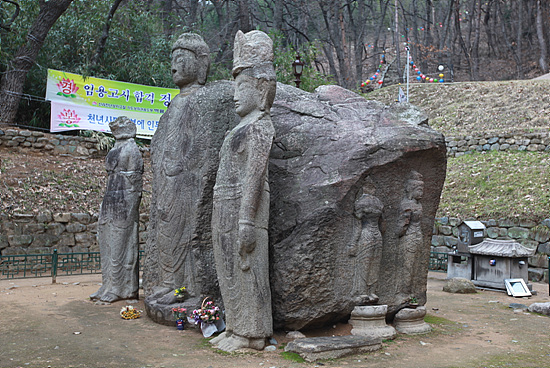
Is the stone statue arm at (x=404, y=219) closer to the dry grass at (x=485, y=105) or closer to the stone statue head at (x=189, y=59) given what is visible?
the stone statue head at (x=189, y=59)

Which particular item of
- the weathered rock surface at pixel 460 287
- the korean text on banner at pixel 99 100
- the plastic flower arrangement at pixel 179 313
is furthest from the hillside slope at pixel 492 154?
the plastic flower arrangement at pixel 179 313

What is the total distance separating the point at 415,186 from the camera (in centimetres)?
645

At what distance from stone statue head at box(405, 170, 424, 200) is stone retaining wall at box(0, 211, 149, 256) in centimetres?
931

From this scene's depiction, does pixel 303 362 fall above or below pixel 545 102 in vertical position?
below

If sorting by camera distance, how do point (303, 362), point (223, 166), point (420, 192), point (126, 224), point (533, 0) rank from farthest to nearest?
point (533, 0) → point (126, 224) → point (420, 192) → point (223, 166) → point (303, 362)

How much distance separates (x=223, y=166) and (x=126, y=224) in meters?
2.92

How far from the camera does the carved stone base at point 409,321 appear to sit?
21.1 ft

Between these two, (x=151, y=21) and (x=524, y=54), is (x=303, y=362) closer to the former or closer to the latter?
(x=151, y=21)

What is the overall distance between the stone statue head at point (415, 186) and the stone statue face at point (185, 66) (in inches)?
126

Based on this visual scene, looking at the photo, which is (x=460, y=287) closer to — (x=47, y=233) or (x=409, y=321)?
(x=409, y=321)

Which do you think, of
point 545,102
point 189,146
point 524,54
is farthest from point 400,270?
point 524,54

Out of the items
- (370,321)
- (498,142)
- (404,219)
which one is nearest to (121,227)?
(370,321)

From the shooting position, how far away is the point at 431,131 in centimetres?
653

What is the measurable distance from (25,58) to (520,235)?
1492 cm
